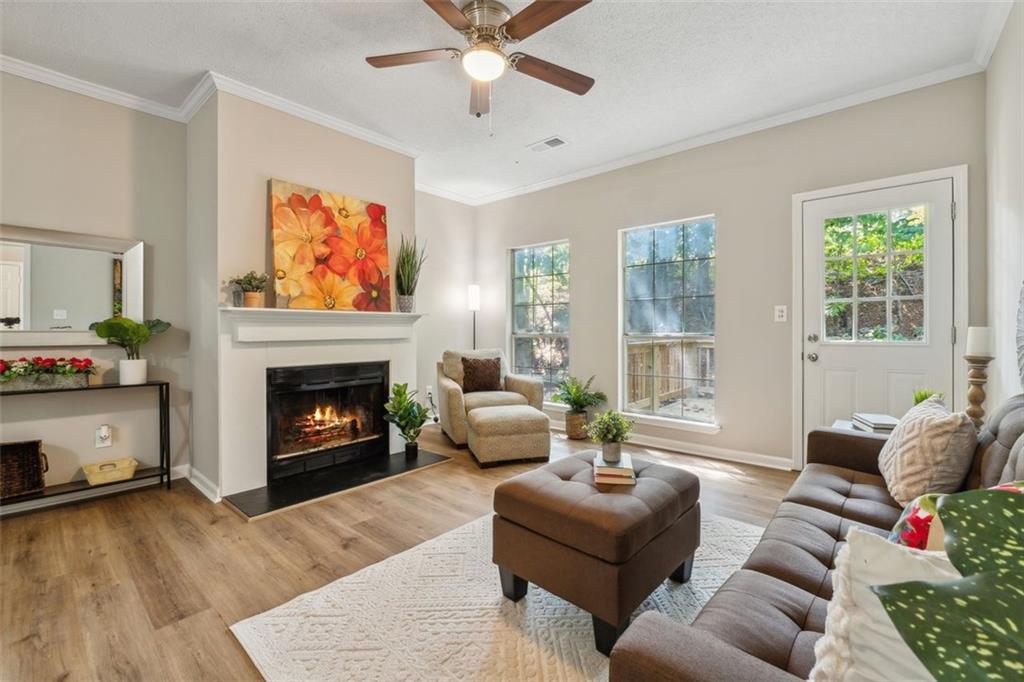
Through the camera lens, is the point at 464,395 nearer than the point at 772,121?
No

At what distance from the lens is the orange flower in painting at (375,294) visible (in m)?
3.55

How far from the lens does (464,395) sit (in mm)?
4152

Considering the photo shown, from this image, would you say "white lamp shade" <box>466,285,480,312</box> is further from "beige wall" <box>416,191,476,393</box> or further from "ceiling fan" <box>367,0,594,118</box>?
"ceiling fan" <box>367,0,594,118</box>

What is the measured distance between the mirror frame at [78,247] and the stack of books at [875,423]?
185 inches

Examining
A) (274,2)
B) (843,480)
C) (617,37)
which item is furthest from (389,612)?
(617,37)

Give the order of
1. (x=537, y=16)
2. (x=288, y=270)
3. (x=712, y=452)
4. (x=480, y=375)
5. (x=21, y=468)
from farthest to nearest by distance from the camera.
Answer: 1. (x=480, y=375)
2. (x=712, y=452)
3. (x=288, y=270)
4. (x=21, y=468)
5. (x=537, y=16)

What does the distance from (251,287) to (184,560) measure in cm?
161

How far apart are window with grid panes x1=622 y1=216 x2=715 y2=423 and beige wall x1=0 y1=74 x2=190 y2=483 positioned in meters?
3.80

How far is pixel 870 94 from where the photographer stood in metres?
3.03

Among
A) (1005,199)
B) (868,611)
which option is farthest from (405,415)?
(1005,199)

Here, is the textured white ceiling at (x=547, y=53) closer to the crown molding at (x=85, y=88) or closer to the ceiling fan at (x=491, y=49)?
the crown molding at (x=85, y=88)

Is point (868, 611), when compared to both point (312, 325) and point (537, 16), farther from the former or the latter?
point (312, 325)

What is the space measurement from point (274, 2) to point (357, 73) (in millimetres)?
657

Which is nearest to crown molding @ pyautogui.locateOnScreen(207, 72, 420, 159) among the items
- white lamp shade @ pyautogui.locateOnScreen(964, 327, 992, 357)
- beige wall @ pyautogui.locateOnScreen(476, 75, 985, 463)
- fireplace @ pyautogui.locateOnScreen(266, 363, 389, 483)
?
beige wall @ pyautogui.locateOnScreen(476, 75, 985, 463)
